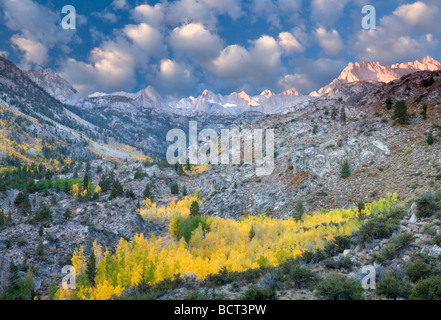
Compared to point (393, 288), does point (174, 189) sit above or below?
above

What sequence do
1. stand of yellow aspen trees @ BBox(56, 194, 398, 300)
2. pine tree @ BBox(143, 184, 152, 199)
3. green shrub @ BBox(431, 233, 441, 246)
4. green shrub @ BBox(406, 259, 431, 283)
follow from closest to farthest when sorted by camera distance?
green shrub @ BBox(406, 259, 431, 283)
green shrub @ BBox(431, 233, 441, 246)
stand of yellow aspen trees @ BBox(56, 194, 398, 300)
pine tree @ BBox(143, 184, 152, 199)

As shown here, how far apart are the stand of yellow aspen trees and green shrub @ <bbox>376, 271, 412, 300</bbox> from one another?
9.38 meters

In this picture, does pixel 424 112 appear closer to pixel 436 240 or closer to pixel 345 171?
pixel 345 171

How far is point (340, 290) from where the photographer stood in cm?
1352

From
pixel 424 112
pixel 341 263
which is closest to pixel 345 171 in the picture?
pixel 424 112

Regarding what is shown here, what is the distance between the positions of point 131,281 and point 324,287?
16.9 metres

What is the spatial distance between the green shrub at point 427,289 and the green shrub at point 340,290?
242 cm

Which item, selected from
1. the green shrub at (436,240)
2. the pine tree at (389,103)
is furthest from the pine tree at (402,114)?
the green shrub at (436,240)

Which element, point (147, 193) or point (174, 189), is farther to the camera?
point (174, 189)

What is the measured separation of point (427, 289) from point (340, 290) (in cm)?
403

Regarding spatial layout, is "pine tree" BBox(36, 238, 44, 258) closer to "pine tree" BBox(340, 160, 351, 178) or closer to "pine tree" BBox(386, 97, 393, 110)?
"pine tree" BBox(340, 160, 351, 178)

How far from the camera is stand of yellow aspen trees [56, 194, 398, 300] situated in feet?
74.8

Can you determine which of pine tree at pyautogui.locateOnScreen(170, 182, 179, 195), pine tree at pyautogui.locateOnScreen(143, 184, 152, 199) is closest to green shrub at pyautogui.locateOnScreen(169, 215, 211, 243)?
pine tree at pyautogui.locateOnScreen(170, 182, 179, 195)
